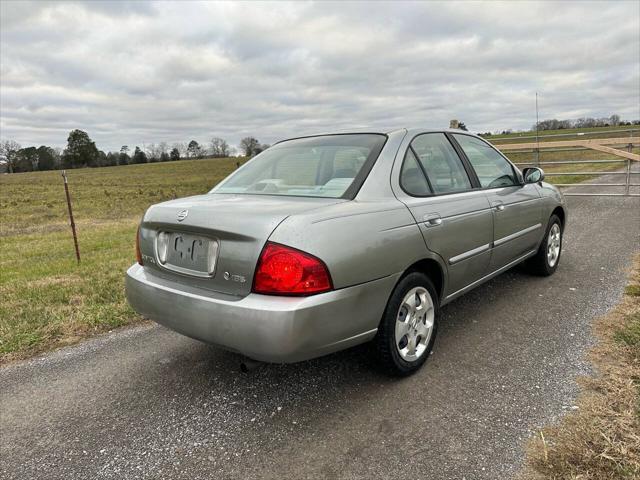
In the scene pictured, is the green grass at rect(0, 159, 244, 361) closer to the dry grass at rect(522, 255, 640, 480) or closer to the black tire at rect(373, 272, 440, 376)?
the black tire at rect(373, 272, 440, 376)

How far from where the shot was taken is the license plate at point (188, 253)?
97.3 inches

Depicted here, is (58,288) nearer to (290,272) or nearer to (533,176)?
(290,272)

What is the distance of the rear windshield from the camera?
2.87 meters

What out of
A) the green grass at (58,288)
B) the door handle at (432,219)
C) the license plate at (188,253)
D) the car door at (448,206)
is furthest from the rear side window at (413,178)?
the green grass at (58,288)

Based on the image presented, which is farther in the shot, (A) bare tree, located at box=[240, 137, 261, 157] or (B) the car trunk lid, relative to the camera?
(A) bare tree, located at box=[240, 137, 261, 157]

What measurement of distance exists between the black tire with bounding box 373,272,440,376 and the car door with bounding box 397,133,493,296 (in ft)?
0.82

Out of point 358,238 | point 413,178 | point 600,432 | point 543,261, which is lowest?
point 600,432

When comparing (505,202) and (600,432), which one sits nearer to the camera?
(600,432)

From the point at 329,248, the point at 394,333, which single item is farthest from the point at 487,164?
the point at 329,248

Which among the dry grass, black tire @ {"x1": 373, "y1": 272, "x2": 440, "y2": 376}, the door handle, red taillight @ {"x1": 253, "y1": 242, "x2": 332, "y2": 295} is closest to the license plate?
red taillight @ {"x1": 253, "y1": 242, "x2": 332, "y2": 295}

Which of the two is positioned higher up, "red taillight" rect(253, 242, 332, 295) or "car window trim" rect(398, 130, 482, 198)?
"car window trim" rect(398, 130, 482, 198)

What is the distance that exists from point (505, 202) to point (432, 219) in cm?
125

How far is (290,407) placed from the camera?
264 cm

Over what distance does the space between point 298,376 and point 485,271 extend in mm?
1746
